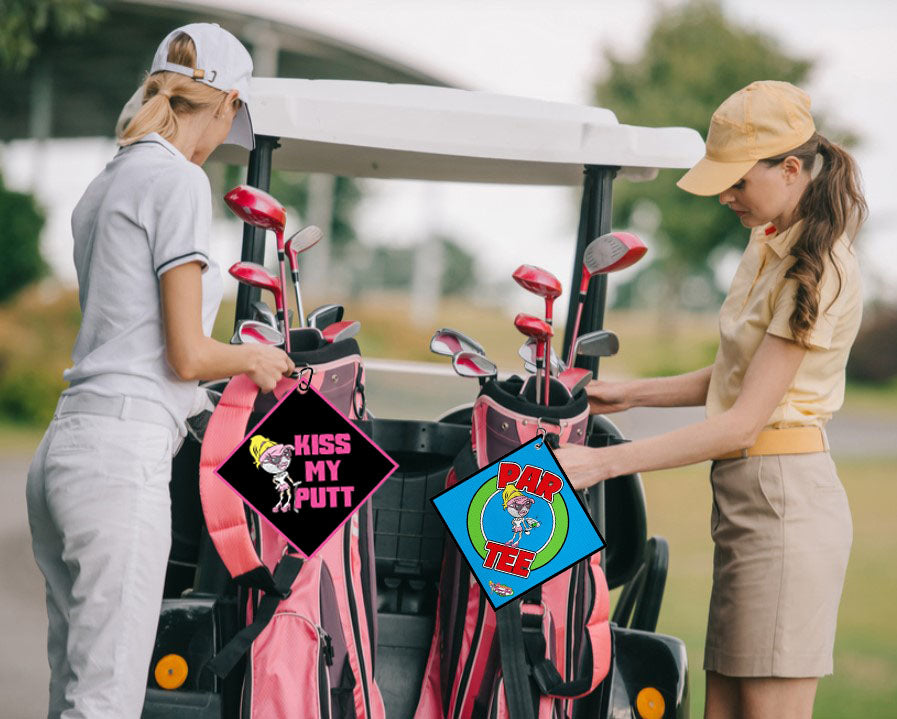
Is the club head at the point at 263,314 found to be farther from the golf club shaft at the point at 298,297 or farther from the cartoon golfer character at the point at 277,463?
the cartoon golfer character at the point at 277,463

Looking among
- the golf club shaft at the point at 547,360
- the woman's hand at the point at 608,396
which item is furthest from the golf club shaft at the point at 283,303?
the woman's hand at the point at 608,396

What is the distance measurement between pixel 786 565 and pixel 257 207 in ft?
4.31

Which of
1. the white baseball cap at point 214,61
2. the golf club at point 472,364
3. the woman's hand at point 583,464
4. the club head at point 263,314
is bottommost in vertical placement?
the woman's hand at point 583,464

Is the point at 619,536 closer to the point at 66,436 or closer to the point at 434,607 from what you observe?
the point at 434,607

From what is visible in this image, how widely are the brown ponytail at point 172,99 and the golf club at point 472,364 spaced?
724 mm

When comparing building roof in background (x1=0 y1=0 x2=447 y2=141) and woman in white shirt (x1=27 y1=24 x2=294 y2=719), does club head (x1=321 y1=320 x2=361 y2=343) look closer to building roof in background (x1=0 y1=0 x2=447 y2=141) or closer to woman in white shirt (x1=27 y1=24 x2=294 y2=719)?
woman in white shirt (x1=27 y1=24 x2=294 y2=719)

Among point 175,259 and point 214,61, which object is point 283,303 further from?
point 214,61

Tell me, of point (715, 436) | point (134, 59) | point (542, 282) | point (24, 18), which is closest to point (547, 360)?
point (542, 282)

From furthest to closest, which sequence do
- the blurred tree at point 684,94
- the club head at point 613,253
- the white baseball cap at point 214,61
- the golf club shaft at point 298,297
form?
1. the blurred tree at point 684,94
2. the golf club shaft at point 298,297
3. the club head at point 613,253
4. the white baseball cap at point 214,61

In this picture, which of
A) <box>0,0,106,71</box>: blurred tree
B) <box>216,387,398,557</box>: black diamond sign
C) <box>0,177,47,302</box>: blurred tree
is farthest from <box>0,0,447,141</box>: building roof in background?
<box>216,387,398,557</box>: black diamond sign

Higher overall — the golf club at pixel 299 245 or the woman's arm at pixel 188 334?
the golf club at pixel 299 245

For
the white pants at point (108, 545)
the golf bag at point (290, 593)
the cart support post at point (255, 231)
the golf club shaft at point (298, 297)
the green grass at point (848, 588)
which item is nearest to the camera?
the white pants at point (108, 545)

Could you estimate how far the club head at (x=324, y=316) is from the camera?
8.05 feet

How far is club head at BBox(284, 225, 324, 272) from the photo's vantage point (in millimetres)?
2332
